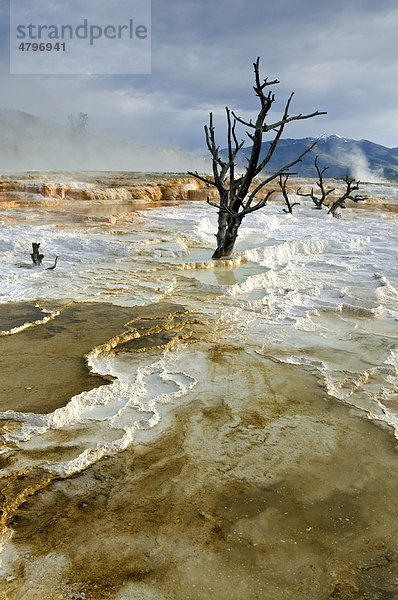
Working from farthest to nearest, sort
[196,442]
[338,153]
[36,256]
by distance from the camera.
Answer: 1. [338,153]
2. [36,256]
3. [196,442]

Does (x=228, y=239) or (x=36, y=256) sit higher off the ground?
(x=228, y=239)

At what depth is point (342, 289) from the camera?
5465 millimetres

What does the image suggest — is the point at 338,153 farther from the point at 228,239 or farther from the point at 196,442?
the point at 196,442

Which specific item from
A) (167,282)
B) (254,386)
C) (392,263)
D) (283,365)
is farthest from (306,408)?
(392,263)

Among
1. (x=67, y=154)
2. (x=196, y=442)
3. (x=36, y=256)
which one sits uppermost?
(x=67, y=154)

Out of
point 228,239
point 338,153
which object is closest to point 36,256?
point 228,239

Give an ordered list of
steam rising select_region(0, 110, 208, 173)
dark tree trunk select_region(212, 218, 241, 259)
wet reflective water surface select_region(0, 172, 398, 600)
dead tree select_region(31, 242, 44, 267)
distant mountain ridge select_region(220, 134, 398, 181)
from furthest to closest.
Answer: distant mountain ridge select_region(220, 134, 398, 181), steam rising select_region(0, 110, 208, 173), dark tree trunk select_region(212, 218, 241, 259), dead tree select_region(31, 242, 44, 267), wet reflective water surface select_region(0, 172, 398, 600)

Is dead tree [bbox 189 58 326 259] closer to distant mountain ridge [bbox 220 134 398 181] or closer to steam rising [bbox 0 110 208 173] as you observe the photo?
steam rising [bbox 0 110 208 173]

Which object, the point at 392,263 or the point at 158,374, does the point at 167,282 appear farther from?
the point at 392,263

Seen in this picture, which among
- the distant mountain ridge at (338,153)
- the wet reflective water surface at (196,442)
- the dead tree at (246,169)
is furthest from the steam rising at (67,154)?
the distant mountain ridge at (338,153)

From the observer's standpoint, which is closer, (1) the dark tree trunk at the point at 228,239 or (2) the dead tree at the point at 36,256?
(2) the dead tree at the point at 36,256

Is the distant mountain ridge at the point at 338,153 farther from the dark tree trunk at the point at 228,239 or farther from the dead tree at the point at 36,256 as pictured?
the dead tree at the point at 36,256

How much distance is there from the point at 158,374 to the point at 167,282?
263 cm

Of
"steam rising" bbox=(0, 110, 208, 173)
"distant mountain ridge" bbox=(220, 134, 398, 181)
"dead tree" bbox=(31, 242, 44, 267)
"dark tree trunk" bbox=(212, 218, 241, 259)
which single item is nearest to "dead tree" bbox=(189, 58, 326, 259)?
"dark tree trunk" bbox=(212, 218, 241, 259)
